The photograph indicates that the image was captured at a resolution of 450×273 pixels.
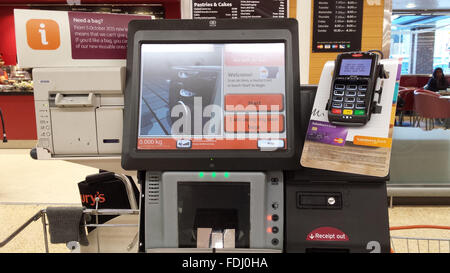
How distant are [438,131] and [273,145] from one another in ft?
12.8

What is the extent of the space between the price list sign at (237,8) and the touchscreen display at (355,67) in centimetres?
186

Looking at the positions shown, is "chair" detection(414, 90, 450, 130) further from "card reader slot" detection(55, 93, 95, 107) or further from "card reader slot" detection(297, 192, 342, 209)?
"card reader slot" detection(55, 93, 95, 107)

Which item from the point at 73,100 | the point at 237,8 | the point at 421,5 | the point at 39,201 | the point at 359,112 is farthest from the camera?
the point at 421,5

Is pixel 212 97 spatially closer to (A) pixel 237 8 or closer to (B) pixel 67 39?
(B) pixel 67 39

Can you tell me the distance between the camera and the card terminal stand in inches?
38.7

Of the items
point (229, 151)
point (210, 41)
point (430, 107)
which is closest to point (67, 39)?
point (210, 41)

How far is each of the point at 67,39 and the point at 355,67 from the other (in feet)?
2.98

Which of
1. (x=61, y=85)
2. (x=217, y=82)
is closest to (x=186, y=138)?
(x=217, y=82)

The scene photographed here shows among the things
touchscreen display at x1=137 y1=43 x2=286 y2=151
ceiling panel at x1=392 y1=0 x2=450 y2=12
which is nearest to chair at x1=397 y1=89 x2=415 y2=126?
ceiling panel at x1=392 y1=0 x2=450 y2=12

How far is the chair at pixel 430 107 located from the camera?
18.4ft

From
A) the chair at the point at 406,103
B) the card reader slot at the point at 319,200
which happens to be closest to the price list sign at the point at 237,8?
the card reader slot at the point at 319,200

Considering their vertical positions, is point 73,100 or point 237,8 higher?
point 237,8

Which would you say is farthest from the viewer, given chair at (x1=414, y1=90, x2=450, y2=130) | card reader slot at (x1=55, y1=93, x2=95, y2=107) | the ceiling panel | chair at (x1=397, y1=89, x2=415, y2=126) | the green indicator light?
the ceiling panel

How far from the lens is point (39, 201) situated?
3.85 metres
